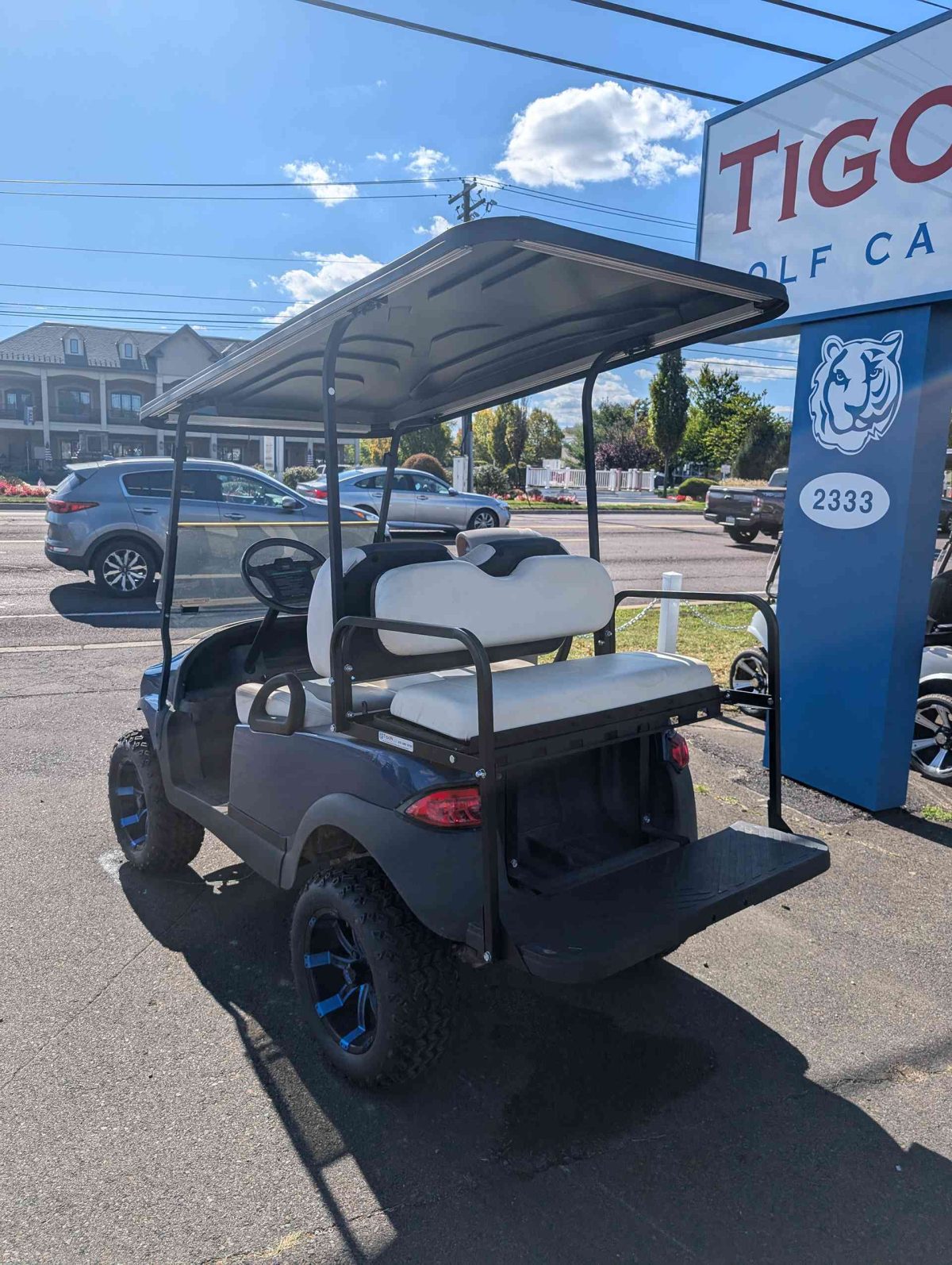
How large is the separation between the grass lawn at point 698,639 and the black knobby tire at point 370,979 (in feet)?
15.7

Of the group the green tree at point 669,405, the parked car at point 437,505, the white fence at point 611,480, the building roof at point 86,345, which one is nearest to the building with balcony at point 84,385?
the building roof at point 86,345

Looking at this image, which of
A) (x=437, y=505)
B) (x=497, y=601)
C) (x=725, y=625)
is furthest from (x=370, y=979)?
(x=437, y=505)

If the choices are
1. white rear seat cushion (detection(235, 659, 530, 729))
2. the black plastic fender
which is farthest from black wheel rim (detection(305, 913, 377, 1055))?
white rear seat cushion (detection(235, 659, 530, 729))

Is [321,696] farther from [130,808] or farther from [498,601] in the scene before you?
[130,808]

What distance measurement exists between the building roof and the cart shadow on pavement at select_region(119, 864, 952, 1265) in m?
51.2

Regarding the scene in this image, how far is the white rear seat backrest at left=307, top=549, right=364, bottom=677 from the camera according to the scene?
2.88 m

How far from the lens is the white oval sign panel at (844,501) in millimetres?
4680

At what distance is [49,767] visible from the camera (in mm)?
5230

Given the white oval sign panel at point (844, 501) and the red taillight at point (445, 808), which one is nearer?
the red taillight at point (445, 808)

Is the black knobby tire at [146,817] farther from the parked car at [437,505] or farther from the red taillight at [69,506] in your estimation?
the parked car at [437,505]

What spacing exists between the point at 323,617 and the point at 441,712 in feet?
2.10

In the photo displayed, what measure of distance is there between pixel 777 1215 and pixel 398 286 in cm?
251

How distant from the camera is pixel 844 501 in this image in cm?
484

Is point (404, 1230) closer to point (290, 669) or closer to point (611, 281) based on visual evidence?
point (290, 669)
